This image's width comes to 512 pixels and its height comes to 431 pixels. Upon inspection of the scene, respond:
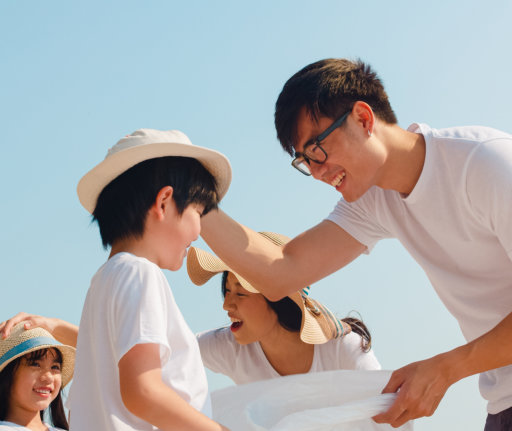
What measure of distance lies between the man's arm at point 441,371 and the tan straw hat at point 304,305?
4.53ft

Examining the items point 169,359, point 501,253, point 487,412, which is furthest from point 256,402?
point 501,253

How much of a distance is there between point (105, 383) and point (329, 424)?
82 cm

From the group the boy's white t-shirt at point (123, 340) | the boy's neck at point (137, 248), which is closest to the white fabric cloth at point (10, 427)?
the boy's white t-shirt at point (123, 340)

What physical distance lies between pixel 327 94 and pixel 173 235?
1050 mm

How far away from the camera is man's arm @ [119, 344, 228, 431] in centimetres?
175

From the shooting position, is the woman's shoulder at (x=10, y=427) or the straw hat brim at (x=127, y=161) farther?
the woman's shoulder at (x=10, y=427)

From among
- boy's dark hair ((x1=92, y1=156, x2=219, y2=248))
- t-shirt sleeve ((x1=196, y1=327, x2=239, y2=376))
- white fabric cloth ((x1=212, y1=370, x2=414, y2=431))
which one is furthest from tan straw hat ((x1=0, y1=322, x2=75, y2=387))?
boy's dark hair ((x1=92, y1=156, x2=219, y2=248))

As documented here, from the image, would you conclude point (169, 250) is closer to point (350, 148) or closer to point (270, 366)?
point (350, 148)

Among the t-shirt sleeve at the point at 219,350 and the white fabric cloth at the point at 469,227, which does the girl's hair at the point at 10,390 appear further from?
the white fabric cloth at the point at 469,227

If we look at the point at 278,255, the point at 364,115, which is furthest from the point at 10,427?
the point at 364,115

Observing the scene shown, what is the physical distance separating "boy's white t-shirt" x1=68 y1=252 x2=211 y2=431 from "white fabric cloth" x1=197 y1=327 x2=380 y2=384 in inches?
82.6

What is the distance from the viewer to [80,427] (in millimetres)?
1929

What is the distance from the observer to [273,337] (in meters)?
4.15

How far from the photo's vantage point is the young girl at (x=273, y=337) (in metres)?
3.97
